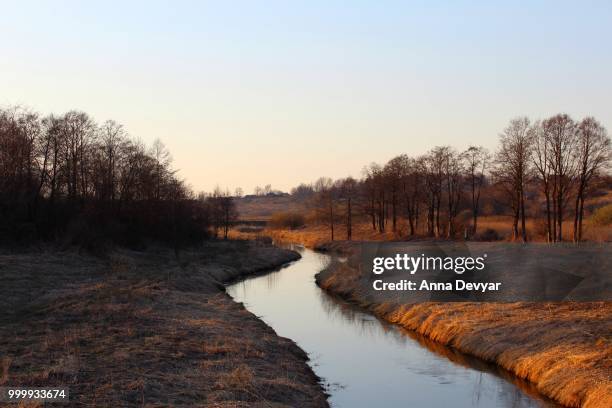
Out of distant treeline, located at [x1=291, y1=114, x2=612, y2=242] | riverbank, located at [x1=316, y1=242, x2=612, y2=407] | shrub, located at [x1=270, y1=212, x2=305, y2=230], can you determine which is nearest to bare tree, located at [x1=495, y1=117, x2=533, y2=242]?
distant treeline, located at [x1=291, y1=114, x2=612, y2=242]

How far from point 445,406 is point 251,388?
6.89 metres

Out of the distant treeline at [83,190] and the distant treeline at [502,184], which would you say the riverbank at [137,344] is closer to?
the distant treeline at [83,190]

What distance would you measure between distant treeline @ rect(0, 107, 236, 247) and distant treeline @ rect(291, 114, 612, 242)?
103 feet

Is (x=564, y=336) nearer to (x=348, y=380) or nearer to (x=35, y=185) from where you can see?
(x=348, y=380)

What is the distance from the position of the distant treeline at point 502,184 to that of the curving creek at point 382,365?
3071 cm

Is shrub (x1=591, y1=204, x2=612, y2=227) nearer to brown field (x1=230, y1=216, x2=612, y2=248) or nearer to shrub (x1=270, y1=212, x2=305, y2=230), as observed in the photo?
brown field (x1=230, y1=216, x2=612, y2=248)

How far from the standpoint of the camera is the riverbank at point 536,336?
20.9 m

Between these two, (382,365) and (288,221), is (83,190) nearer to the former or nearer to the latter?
(382,365)

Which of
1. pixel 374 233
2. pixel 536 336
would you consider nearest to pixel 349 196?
pixel 374 233

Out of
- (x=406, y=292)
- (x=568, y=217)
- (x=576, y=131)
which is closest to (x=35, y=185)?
(x=406, y=292)

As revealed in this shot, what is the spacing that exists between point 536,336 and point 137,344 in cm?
1633

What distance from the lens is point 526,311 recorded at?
106 ft

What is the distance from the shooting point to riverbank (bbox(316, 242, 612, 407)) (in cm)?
2094

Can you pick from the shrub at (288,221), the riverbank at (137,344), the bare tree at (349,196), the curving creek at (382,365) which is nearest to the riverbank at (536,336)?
the curving creek at (382,365)
